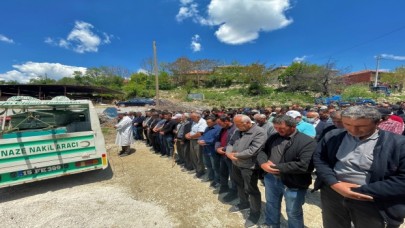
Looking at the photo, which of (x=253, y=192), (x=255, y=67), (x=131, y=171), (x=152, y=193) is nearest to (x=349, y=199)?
(x=253, y=192)

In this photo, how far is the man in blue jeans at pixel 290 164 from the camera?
2.30m

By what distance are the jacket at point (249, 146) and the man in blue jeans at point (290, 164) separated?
0.21 metres

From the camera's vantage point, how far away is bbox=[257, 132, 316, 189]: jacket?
2.27 m

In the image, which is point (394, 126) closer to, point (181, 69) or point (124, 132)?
point (124, 132)

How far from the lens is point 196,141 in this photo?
198 inches

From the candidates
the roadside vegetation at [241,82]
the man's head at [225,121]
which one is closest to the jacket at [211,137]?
the man's head at [225,121]

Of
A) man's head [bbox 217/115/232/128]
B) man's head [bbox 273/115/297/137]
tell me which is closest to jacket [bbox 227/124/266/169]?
man's head [bbox 273/115/297/137]

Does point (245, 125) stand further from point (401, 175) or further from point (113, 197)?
point (113, 197)

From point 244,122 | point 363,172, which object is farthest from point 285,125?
point 363,172

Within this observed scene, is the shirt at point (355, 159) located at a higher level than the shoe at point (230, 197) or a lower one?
higher

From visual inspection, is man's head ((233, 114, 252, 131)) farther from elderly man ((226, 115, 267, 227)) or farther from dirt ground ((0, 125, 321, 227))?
dirt ground ((0, 125, 321, 227))

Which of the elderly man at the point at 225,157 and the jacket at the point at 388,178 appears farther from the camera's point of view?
the elderly man at the point at 225,157

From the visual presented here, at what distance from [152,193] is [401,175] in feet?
13.0

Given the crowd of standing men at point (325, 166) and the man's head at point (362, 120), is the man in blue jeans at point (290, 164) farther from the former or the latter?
the man's head at point (362, 120)
